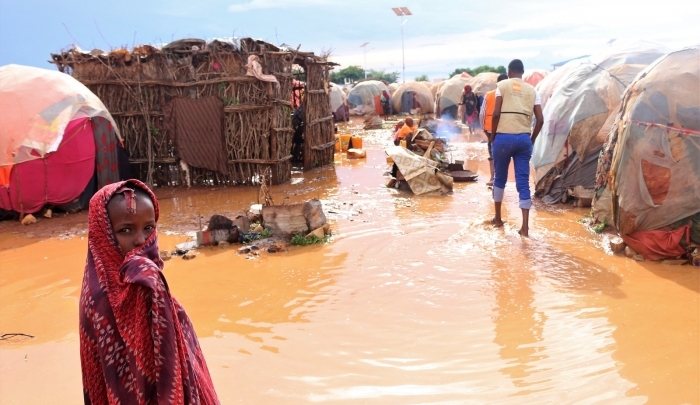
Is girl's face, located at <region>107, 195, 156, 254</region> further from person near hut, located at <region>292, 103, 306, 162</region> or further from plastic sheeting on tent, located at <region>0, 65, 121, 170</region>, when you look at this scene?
person near hut, located at <region>292, 103, 306, 162</region>

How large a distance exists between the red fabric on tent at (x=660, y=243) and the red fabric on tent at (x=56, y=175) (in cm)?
754

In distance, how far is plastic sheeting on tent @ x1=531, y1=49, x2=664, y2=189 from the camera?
693 centimetres

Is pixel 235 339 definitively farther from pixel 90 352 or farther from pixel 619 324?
pixel 619 324

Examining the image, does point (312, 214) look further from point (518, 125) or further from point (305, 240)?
point (518, 125)

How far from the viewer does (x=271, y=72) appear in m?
9.05

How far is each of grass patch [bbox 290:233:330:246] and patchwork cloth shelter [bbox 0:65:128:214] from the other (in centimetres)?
412

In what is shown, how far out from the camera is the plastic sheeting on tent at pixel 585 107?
6.93 m

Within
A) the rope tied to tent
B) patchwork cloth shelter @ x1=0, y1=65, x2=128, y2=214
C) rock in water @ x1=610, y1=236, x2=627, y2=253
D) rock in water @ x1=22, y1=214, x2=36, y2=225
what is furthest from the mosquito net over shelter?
rock in water @ x1=22, y1=214, x2=36, y2=225

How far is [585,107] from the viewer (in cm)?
702

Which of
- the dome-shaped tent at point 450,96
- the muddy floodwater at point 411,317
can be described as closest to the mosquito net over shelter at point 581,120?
the muddy floodwater at point 411,317

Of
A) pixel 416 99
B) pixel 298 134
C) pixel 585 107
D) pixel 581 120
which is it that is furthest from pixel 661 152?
pixel 416 99

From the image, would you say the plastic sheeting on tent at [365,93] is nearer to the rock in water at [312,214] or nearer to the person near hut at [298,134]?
the person near hut at [298,134]

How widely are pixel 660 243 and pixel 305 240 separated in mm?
3598

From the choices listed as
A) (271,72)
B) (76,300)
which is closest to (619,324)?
(76,300)
